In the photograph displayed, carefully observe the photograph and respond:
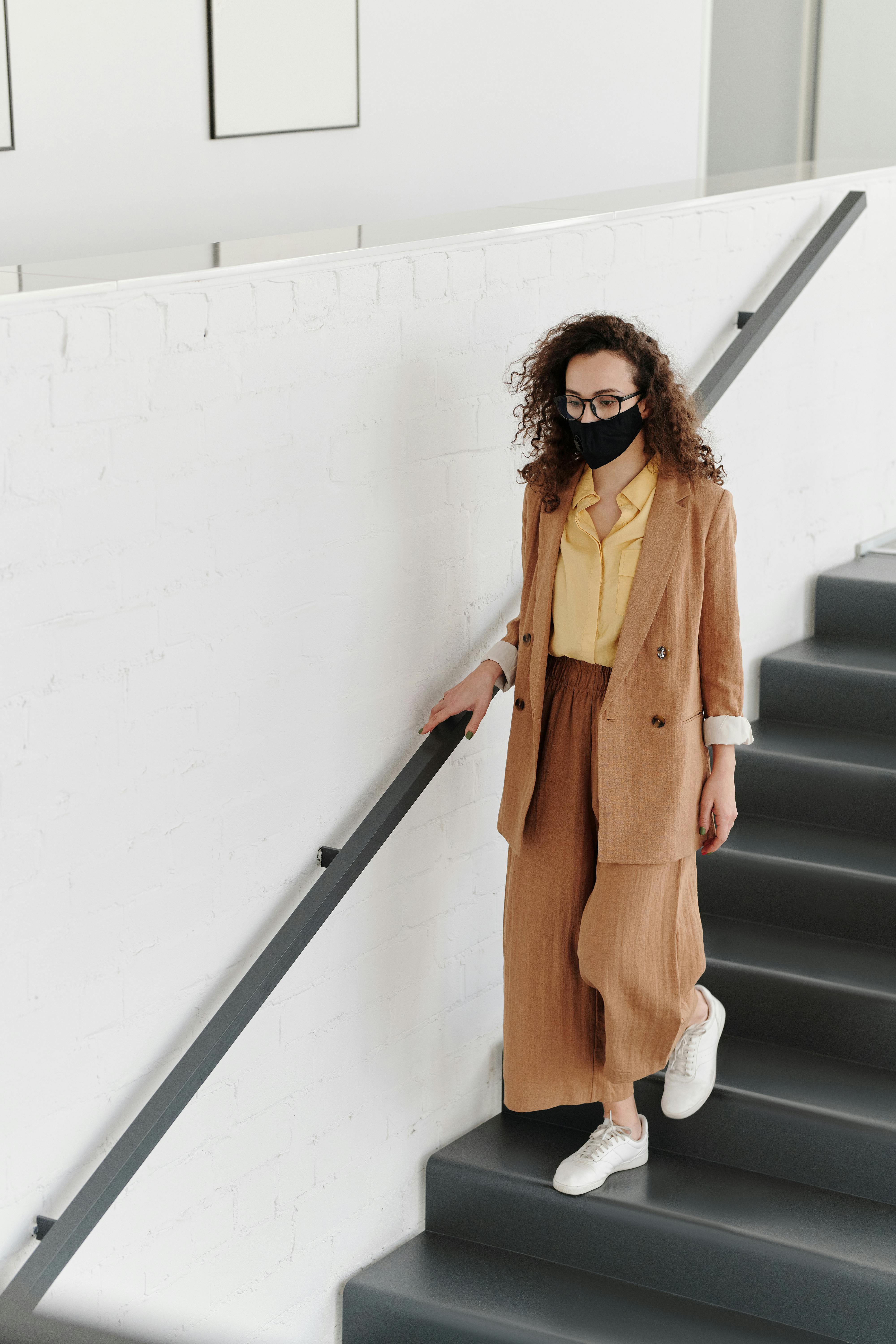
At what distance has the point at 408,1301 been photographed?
250cm

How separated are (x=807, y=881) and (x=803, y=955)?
0.53ft

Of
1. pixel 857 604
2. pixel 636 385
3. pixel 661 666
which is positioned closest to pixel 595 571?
pixel 661 666

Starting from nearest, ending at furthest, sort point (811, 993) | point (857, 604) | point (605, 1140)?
1. point (605, 1140)
2. point (811, 993)
3. point (857, 604)

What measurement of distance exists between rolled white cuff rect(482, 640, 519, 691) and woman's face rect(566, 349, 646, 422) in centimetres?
45

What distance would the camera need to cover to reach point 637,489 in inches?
89.8

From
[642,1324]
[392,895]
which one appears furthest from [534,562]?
[642,1324]

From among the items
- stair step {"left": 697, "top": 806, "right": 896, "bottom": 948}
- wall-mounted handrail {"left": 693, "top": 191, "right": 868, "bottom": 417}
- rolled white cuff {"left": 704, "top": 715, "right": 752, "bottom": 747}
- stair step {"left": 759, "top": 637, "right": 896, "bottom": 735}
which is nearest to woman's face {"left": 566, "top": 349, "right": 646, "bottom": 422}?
rolled white cuff {"left": 704, "top": 715, "right": 752, "bottom": 747}

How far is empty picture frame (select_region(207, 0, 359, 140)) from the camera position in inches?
105

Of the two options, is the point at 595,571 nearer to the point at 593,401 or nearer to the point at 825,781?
the point at 593,401

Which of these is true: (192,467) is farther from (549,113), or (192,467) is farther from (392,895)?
(549,113)

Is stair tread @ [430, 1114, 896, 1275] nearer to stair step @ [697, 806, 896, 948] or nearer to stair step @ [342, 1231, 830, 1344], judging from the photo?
stair step @ [342, 1231, 830, 1344]

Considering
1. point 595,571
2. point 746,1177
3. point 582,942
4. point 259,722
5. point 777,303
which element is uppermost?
point 777,303

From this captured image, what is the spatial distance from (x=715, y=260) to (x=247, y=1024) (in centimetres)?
183

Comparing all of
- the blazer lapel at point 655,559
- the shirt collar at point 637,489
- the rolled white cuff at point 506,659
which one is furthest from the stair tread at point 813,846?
the shirt collar at point 637,489
